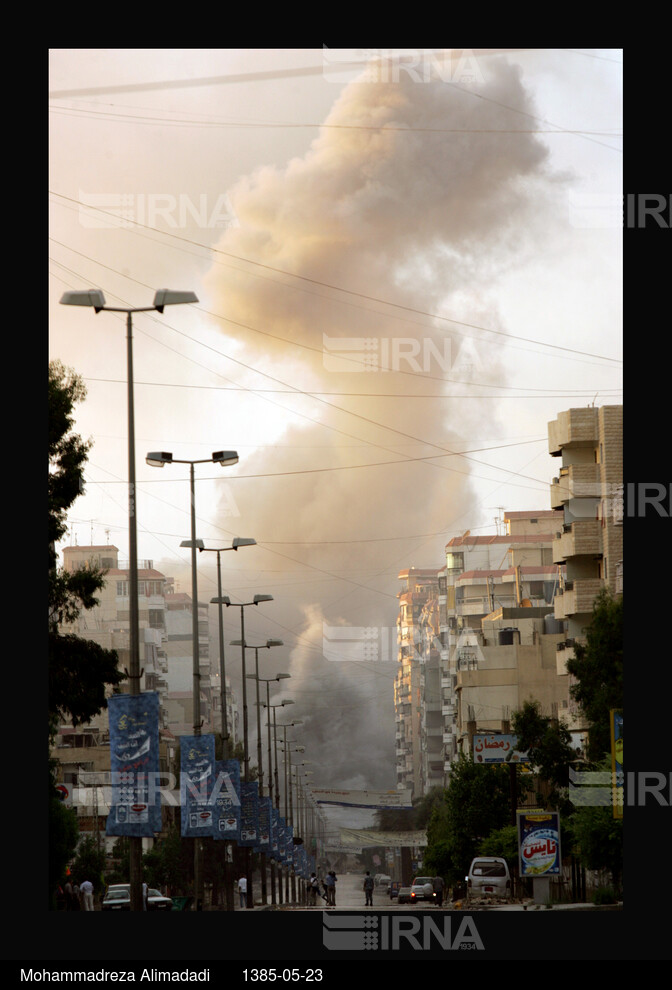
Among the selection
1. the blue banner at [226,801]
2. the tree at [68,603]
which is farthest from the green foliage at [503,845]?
the tree at [68,603]

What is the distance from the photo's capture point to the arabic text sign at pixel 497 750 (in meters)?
47.8

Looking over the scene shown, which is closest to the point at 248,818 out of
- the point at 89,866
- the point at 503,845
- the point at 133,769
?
the point at 89,866

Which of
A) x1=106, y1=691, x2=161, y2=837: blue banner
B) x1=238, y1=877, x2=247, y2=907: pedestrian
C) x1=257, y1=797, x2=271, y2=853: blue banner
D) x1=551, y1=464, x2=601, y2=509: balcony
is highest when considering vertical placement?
x1=551, y1=464, x2=601, y2=509: balcony

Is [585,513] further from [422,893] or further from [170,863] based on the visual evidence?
[170,863]

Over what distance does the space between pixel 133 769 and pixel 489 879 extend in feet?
69.4

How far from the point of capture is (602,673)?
40.5m

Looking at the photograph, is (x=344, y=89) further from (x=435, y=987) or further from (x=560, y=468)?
(x=435, y=987)

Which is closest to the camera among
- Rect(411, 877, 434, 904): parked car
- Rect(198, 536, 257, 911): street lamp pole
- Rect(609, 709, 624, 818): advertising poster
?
Rect(609, 709, 624, 818): advertising poster

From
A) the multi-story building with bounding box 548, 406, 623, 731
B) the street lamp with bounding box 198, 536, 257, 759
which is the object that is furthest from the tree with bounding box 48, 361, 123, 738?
the multi-story building with bounding box 548, 406, 623, 731

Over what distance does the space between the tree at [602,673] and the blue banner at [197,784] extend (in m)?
11.2

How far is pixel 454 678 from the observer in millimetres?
57719

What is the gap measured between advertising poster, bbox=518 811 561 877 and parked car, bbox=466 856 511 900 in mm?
9432

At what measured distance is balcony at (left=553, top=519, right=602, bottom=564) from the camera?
54906 millimetres

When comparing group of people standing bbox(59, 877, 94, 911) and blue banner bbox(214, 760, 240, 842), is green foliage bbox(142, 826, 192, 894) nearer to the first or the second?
group of people standing bbox(59, 877, 94, 911)
